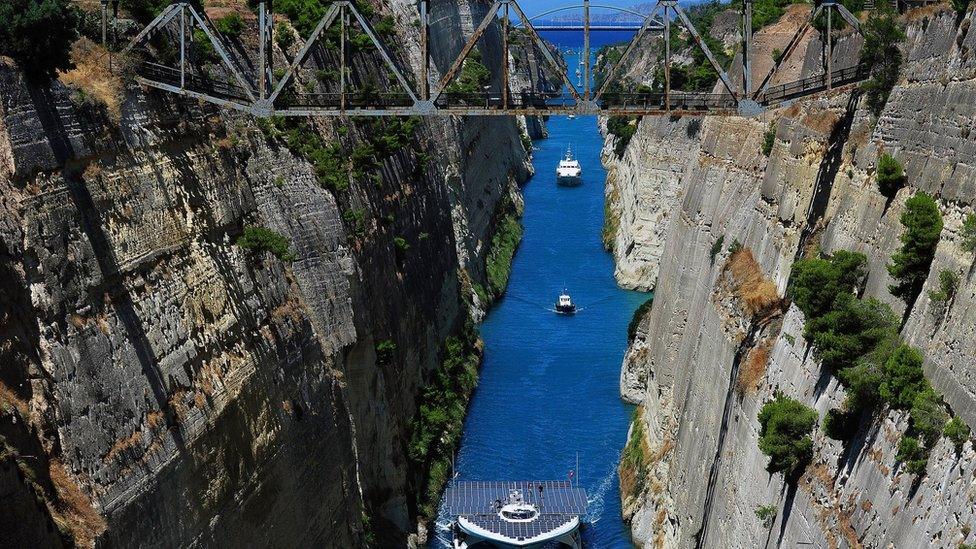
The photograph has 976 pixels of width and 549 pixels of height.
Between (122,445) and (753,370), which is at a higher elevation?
(122,445)

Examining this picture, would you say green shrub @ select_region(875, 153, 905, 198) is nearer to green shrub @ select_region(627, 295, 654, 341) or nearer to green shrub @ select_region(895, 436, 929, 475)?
green shrub @ select_region(895, 436, 929, 475)

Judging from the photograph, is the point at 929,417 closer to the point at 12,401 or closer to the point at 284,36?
the point at 12,401

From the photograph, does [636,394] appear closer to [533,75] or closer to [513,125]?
[513,125]

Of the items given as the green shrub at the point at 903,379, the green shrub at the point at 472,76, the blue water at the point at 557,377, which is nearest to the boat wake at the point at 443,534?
the blue water at the point at 557,377

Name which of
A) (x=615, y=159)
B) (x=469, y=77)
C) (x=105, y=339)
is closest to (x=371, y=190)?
(x=105, y=339)

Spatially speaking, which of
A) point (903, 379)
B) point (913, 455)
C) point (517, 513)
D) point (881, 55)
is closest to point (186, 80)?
point (881, 55)

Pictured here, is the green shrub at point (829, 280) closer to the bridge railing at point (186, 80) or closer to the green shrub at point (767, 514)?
the green shrub at point (767, 514)
